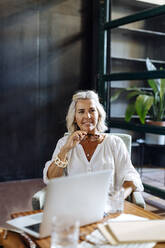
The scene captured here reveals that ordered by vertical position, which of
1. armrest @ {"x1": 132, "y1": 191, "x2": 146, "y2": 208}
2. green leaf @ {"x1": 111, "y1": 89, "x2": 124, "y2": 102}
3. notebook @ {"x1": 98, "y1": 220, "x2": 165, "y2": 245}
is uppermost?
green leaf @ {"x1": 111, "y1": 89, "x2": 124, "y2": 102}

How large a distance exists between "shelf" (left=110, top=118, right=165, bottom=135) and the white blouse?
1453 mm

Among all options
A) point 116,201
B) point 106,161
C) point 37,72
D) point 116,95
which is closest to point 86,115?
point 106,161

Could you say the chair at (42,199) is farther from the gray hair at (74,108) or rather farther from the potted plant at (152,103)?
the potted plant at (152,103)

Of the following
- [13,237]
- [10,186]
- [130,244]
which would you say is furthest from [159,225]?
[10,186]

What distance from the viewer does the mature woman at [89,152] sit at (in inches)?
77.0

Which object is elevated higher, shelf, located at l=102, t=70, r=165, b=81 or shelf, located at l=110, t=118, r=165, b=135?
shelf, located at l=102, t=70, r=165, b=81

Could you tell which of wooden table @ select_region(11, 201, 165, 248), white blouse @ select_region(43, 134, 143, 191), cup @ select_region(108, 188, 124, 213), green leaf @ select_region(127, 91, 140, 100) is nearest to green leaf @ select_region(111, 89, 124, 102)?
green leaf @ select_region(127, 91, 140, 100)

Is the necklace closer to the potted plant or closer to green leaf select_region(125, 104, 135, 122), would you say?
the potted plant

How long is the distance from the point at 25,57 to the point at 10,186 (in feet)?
5.83

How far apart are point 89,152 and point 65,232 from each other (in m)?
1.06

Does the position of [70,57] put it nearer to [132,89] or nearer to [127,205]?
[132,89]

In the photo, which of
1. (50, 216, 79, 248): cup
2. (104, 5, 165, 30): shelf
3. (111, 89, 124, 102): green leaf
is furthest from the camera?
(111, 89, 124, 102): green leaf

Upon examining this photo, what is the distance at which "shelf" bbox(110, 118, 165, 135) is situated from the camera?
3471mm

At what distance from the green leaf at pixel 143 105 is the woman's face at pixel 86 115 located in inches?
63.9
